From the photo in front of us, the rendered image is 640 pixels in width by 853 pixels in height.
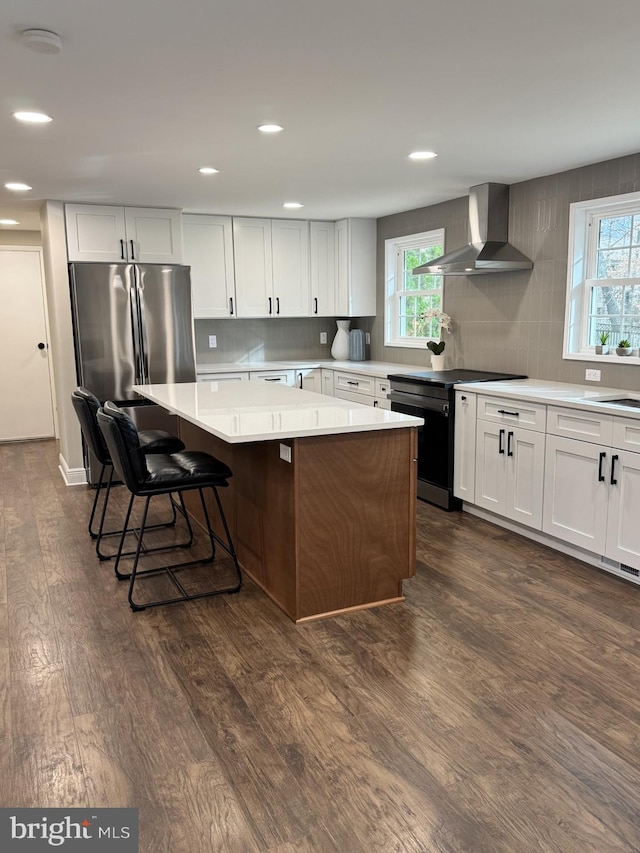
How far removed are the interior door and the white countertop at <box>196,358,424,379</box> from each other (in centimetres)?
224

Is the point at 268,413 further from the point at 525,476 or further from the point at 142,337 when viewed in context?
the point at 142,337

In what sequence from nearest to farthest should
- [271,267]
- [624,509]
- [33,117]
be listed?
[33,117]
[624,509]
[271,267]

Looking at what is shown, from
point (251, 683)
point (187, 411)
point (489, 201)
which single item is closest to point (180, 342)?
point (187, 411)

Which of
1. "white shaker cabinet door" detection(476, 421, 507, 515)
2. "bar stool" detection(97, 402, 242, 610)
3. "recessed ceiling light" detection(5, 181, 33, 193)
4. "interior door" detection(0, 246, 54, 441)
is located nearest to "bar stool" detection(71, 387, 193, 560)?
"bar stool" detection(97, 402, 242, 610)

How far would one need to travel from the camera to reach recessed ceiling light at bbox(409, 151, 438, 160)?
383 centimetres

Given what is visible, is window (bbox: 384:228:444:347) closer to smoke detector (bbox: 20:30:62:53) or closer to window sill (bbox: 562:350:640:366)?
window sill (bbox: 562:350:640:366)

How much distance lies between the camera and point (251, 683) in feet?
8.35

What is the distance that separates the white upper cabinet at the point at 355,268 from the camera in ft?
21.1

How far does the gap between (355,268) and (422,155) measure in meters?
2.60

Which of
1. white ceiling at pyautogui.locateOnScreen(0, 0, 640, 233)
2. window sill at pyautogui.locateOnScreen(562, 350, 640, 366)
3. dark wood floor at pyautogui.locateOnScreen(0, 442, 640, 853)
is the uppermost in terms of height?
white ceiling at pyautogui.locateOnScreen(0, 0, 640, 233)

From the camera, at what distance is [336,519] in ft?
9.93

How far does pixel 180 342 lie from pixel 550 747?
433 cm

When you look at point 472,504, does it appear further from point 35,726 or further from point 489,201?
point 35,726

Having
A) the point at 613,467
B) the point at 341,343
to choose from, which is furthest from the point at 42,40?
the point at 341,343
